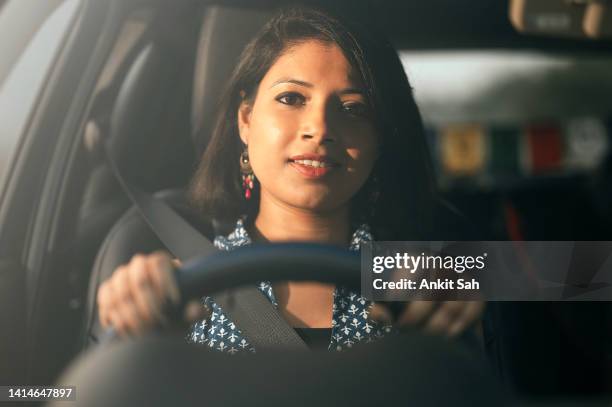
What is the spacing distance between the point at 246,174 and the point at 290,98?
0.18 meters

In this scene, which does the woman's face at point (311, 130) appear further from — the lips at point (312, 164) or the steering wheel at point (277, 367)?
the steering wheel at point (277, 367)

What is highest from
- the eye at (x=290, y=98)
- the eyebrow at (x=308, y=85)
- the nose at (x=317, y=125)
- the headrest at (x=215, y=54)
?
the headrest at (x=215, y=54)

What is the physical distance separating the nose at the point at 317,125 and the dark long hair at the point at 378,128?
0.11 m

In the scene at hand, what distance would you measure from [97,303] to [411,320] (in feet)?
1.72

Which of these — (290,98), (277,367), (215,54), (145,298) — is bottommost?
(277,367)

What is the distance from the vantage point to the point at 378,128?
4.96ft

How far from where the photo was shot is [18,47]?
159 cm

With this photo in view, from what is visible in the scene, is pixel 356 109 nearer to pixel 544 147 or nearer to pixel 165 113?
pixel 165 113

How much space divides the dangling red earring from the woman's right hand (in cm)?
22

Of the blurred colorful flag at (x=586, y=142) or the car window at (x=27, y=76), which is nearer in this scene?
the car window at (x=27, y=76)

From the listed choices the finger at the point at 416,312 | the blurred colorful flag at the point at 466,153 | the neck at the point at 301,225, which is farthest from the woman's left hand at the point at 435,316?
the blurred colorful flag at the point at 466,153

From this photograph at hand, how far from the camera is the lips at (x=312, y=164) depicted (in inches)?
56.6

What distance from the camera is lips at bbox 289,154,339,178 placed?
144cm

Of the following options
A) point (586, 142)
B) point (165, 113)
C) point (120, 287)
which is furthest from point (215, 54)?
point (586, 142)
